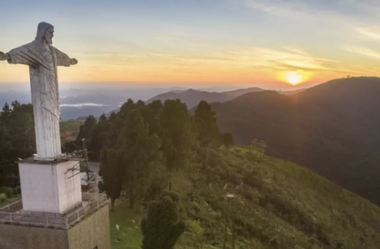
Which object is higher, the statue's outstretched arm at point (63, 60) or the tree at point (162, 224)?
the statue's outstretched arm at point (63, 60)

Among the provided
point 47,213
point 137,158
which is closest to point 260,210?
point 137,158

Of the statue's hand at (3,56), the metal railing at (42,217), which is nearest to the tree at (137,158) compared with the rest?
the metal railing at (42,217)

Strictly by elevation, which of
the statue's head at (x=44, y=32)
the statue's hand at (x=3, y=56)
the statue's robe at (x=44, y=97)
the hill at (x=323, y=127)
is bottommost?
the hill at (x=323, y=127)

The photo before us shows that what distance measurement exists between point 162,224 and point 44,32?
8610 mm

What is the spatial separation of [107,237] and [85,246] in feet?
5.35

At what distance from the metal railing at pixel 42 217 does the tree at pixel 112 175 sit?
1011cm

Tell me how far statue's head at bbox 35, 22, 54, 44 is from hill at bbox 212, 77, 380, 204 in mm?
63284

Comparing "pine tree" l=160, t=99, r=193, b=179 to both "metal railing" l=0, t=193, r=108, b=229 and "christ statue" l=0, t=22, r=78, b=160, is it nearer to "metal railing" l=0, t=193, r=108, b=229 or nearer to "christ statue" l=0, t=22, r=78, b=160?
"metal railing" l=0, t=193, r=108, b=229

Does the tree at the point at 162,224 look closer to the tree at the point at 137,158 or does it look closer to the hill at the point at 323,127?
the tree at the point at 137,158

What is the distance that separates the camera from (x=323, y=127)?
374 feet

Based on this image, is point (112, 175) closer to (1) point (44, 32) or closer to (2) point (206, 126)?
(1) point (44, 32)

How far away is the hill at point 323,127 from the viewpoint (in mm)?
78812

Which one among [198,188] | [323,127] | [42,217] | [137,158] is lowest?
[323,127]

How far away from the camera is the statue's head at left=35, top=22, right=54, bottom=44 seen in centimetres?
1119
